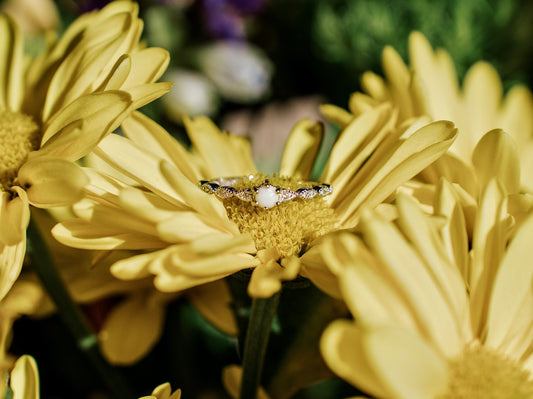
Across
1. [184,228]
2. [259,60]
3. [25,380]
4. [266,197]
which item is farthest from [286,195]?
[259,60]

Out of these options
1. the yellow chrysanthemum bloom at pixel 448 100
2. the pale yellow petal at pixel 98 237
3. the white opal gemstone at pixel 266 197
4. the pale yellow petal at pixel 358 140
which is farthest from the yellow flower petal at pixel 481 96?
the pale yellow petal at pixel 98 237

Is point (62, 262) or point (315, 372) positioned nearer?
point (315, 372)

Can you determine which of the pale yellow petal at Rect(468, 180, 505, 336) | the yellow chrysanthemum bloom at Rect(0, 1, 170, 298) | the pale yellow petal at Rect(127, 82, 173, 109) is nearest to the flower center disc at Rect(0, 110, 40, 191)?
the yellow chrysanthemum bloom at Rect(0, 1, 170, 298)

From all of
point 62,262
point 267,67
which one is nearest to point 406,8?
point 267,67

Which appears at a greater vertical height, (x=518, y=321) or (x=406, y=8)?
(x=406, y=8)

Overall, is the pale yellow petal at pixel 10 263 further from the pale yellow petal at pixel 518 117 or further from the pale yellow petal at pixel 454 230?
the pale yellow petal at pixel 518 117

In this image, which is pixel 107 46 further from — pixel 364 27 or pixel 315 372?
pixel 364 27
